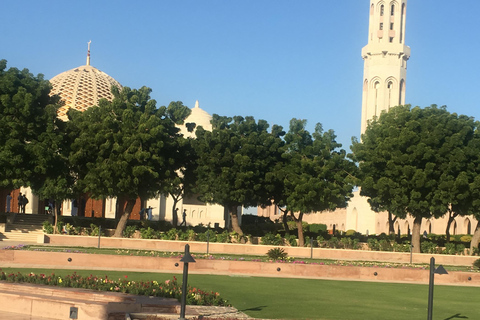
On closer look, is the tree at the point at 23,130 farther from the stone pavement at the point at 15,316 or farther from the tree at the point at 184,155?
the stone pavement at the point at 15,316

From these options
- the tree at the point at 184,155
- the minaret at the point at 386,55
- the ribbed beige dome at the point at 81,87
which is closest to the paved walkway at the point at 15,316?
the tree at the point at 184,155

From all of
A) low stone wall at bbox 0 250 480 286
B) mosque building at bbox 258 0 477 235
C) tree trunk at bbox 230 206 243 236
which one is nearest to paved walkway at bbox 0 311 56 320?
low stone wall at bbox 0 250 480 286

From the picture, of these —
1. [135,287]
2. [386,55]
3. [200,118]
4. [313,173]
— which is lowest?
[135,287]

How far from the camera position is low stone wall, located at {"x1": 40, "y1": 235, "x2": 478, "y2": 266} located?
1268 inches

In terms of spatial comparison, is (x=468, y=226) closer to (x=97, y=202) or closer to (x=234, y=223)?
(x=97, y=202)

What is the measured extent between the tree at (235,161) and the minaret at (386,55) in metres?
37.6

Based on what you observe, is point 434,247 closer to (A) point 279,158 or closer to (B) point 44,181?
(A) point 279,158

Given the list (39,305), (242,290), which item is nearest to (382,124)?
(242,290)

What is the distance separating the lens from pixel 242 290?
17.8 m

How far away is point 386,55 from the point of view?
242 feet

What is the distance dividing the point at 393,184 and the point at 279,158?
6.51m

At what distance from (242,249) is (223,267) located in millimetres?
9997

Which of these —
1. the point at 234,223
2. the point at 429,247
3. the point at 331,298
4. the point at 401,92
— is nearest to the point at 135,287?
the point at 331,298

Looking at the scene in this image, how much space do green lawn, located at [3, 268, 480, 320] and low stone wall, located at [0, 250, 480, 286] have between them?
4.45 feet
